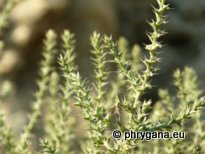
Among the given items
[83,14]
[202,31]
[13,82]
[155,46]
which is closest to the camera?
[155,46]

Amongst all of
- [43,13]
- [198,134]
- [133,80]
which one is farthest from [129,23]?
[133,80]

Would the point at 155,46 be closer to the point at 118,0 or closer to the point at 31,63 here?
the point at 31,63

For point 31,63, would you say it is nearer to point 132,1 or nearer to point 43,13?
point 43,13

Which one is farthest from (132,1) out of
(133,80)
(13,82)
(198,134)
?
(133,80)

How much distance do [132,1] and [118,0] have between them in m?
0.15

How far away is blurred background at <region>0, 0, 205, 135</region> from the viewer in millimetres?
4520

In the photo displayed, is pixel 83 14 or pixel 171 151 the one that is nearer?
pixel 171 151

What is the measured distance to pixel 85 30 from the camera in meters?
4.84

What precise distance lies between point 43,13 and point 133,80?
314 centimetres

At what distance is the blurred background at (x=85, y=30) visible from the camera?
4520mm

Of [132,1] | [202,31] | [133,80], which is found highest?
[132,1]

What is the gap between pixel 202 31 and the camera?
18.1ft

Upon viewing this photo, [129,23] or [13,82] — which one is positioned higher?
[129,23]

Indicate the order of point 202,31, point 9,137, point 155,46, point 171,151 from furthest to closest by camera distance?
point 202,31 → point 9,137 → point 171,151 → point 155,46
